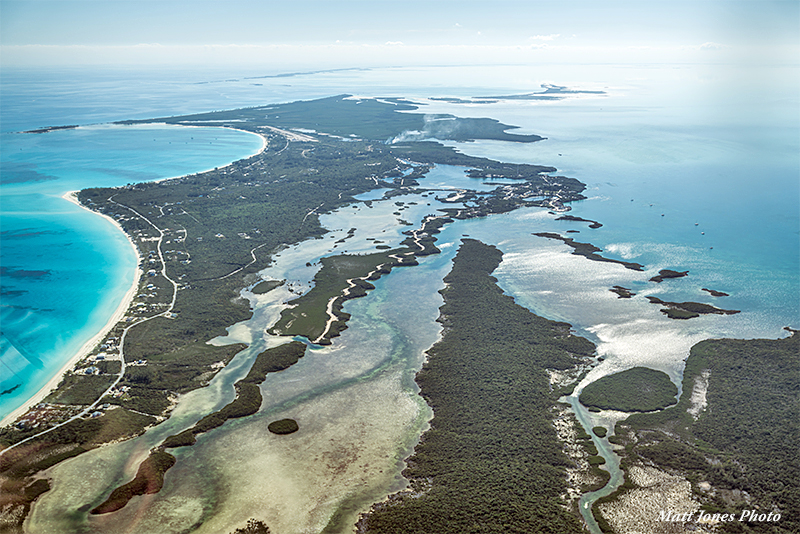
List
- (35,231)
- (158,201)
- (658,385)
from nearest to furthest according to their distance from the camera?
(658,385)
(35,231)
(158,201)

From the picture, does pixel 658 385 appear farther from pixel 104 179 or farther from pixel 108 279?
pixel 104 179

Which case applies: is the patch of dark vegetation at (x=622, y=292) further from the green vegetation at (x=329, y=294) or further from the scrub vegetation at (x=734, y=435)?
the green vegetation at (x=329, y=294)

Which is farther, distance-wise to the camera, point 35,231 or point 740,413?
point 35,231

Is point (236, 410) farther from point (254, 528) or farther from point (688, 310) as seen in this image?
point (688, 310)

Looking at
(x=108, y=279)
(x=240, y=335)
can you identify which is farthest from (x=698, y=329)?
(x=108, y=279)

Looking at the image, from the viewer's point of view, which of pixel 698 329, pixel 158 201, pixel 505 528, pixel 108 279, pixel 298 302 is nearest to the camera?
pixel 505 528

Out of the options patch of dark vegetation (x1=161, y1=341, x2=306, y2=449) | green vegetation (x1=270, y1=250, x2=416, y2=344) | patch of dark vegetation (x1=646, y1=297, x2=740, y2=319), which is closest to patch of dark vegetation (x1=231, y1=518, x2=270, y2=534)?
patch of dark vegetation (x1=161, y1=341, x2=306, y2=449)

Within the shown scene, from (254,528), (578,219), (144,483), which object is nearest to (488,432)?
(254,528)
